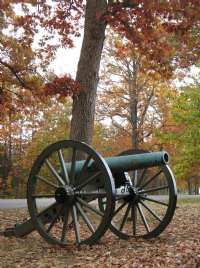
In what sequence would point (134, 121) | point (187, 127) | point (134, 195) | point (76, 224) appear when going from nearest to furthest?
point (76, 224) → point (134, 195) → point (187, 127) → point (134, 121)

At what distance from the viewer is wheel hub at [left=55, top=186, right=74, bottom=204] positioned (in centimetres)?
736

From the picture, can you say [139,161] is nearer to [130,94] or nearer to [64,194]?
[64,194]

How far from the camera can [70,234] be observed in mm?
9172

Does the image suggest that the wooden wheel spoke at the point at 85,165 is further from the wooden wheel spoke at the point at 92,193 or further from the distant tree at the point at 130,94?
the distant tree at the point at 130,94

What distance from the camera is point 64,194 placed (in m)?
7.39

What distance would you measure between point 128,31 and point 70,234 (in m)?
5.45

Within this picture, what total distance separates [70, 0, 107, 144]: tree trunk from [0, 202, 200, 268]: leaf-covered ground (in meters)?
3.14

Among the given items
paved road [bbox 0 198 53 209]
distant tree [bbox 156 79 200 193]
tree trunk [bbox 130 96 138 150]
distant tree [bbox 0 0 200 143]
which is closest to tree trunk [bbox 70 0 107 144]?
distant tree [bbox 0 0 200 143]

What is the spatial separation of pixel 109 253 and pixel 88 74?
17.9ft

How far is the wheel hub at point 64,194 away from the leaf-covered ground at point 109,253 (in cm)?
71

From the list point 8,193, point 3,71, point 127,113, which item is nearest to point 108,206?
point 3,71

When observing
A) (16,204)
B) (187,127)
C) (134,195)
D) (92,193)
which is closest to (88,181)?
(92,193)

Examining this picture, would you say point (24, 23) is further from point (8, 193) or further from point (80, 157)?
point (8, 193)

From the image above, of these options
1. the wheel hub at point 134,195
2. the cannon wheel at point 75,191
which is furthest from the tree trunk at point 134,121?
the cannon wheel at point 75,191
